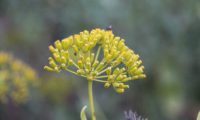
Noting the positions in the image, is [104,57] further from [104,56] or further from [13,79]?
[13,79]

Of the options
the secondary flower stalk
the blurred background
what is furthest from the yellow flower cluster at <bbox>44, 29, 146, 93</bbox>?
the blurred background

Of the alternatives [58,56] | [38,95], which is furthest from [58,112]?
[58,56]

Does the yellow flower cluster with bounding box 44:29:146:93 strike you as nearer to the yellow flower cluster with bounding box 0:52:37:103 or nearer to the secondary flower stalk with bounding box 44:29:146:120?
the secondary flower stalk with bounding box 44:29:146:120

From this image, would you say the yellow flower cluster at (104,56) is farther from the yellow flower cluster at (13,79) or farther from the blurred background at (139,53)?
the blurred background at (139,53)

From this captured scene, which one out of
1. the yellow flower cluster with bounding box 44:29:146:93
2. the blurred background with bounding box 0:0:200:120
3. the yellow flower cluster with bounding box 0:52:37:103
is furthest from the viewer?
the blurred background with bounding box 0:0:200:120

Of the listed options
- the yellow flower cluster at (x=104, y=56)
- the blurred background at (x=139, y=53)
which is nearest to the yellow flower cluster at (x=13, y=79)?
the blurred background at (x=139, y=53)
